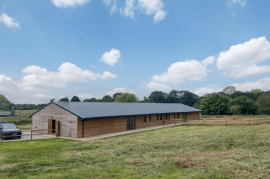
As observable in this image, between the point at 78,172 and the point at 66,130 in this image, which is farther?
the point at 66,130

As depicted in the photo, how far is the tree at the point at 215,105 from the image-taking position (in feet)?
168

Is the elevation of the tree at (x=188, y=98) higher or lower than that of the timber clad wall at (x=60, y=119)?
higher

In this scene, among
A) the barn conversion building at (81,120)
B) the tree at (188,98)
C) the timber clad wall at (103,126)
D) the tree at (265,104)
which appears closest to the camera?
the barn conversion building at (81,120)

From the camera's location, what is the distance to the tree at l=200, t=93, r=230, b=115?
51344mm

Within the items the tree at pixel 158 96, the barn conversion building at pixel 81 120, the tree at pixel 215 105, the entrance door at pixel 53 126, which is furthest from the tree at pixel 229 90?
the entrance door at pixel 53 126

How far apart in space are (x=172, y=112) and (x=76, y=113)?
19.0 metres

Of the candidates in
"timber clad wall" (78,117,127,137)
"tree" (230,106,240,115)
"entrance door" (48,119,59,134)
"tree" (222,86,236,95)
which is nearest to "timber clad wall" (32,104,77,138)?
"entrance door" (48,119,59,134)

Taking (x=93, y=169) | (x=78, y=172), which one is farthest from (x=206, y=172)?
(x=78, y=172)

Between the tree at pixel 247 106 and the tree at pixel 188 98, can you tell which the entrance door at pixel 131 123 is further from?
the tree at pixel 188 98

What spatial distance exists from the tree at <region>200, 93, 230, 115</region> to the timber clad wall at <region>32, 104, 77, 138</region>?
42.4m

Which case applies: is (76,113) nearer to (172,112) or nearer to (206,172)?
(206,172)

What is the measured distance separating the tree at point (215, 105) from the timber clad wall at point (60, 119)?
→ 42351 millimetres

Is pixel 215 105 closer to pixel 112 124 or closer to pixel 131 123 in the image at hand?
pixel 131 123

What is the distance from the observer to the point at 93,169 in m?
8.21
